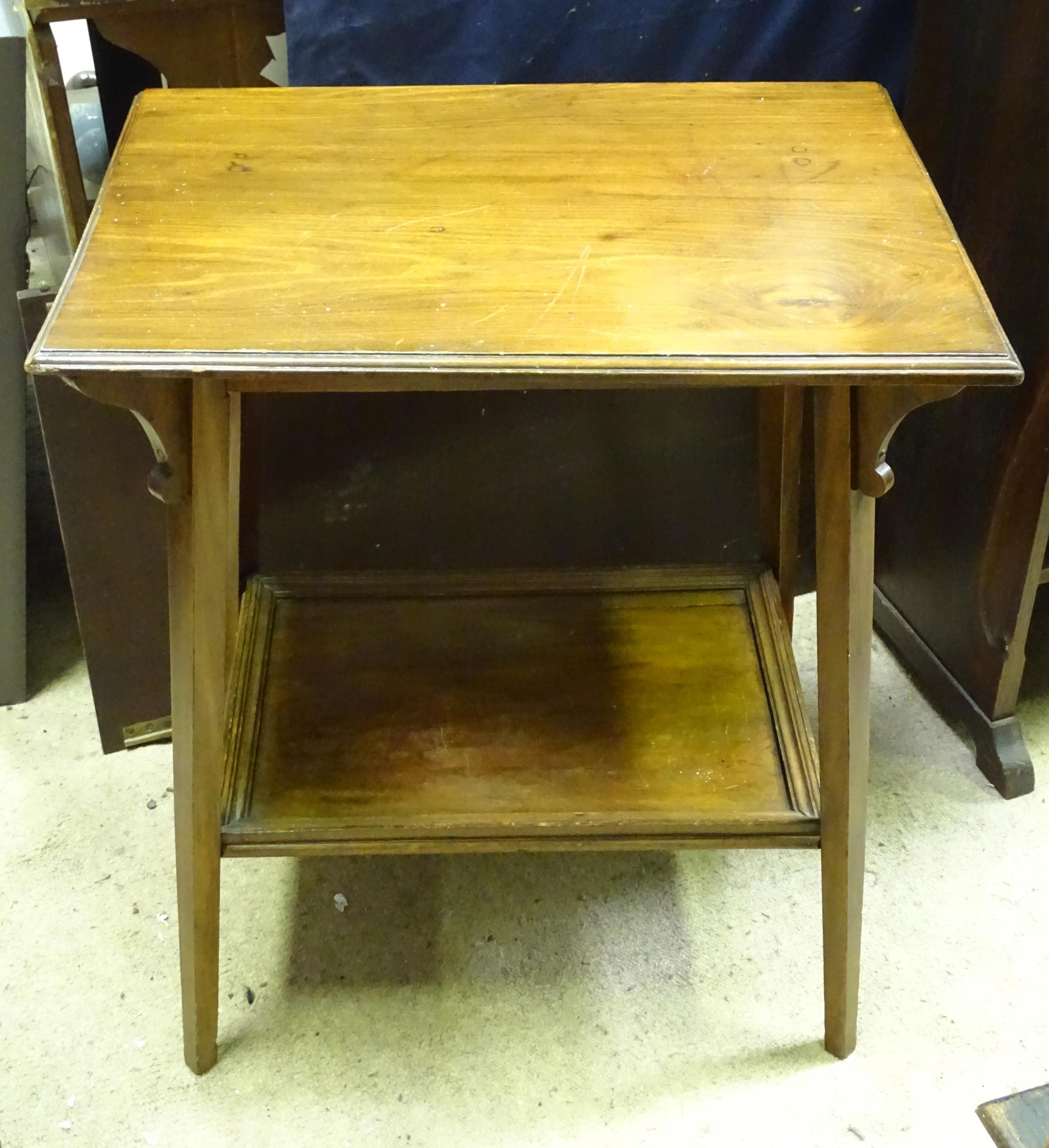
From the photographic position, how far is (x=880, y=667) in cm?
139

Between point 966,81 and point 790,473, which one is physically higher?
point 966,81

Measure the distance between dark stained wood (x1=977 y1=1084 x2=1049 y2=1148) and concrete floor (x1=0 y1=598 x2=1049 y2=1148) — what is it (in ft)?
1.06

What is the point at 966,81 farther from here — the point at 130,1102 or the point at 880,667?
the point at 130,1102

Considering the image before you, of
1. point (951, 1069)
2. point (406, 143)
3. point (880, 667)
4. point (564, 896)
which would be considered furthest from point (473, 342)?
point (880, 667)

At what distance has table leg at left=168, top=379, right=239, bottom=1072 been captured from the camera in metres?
0.76

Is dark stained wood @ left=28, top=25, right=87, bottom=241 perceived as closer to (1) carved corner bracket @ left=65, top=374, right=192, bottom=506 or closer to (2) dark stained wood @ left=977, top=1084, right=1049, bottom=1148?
(1) carved corner bracket @ left=65, top=374, right=192, bottom=506

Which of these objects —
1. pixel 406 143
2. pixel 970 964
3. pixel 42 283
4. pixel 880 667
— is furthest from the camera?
pixel 880 667

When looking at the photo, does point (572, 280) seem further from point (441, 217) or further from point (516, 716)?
point (516, 716)

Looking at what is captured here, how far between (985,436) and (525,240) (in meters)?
0.62

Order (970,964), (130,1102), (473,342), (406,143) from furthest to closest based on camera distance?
1. (970,964)
2. (130,1102)
3. (406,143)
4. (473,342)

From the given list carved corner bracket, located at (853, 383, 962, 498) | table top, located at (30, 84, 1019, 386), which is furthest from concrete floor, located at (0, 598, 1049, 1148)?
table top, located at (30, 84, 1019, 386)

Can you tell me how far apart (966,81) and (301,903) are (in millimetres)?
1009

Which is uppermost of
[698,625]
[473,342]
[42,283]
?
[473,342]

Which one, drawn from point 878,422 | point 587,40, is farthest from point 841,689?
point 587,40
